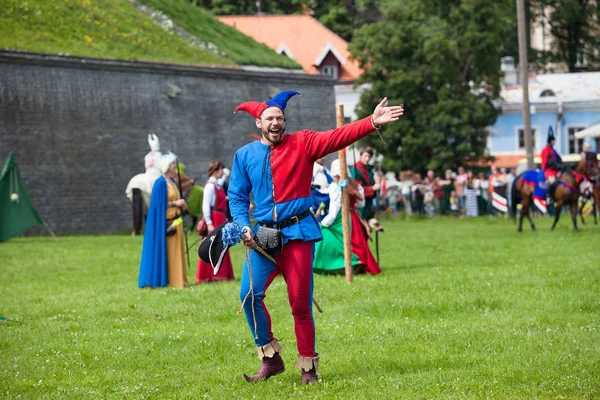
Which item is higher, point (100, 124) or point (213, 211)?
point (100, 124)

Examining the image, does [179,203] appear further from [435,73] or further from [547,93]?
[547,93]

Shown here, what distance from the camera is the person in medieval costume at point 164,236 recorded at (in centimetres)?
1712

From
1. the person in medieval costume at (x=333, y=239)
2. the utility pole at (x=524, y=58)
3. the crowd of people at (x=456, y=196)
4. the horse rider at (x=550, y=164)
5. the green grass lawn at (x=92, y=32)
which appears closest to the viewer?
the person in medieval costume at (x=333, y=239)

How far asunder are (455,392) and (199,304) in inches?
268

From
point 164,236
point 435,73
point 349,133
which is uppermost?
point 435,73

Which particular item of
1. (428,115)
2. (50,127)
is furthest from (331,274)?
(428,115)

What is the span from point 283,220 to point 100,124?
25791mm

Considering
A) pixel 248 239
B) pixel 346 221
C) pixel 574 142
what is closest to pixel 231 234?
pixel 248 239

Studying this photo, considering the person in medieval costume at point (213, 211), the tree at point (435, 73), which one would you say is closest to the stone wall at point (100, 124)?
the tree at point (435, 73)

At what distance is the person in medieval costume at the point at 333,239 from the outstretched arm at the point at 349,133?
8432 mm

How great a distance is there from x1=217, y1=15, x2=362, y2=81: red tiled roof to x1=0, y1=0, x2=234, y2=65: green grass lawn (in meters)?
20.1

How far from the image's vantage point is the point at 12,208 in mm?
26641

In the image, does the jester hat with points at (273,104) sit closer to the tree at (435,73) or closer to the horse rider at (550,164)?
the horse rider at (550,164)

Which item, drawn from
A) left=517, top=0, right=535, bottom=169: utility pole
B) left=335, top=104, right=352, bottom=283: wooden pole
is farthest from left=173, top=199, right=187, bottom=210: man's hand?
left=517, top=0, right=535, bottom=169: utility pole
